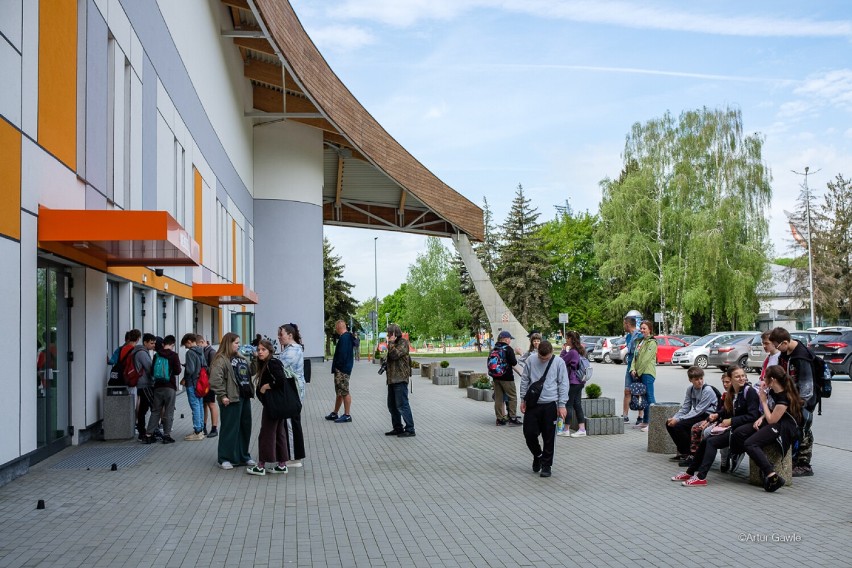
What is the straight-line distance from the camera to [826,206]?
72.4 meters

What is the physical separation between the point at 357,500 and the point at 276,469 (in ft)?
6.74

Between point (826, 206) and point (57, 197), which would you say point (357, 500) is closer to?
point (57, 197)

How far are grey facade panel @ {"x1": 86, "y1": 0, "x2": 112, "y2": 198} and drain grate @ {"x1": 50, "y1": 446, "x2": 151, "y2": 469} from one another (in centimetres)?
394

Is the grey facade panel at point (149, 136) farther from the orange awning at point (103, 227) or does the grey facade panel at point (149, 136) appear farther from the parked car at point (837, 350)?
the parked car at point (837, 350)

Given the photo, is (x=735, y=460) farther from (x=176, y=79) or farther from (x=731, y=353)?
(x=731, y=353)

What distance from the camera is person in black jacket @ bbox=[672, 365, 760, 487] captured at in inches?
355

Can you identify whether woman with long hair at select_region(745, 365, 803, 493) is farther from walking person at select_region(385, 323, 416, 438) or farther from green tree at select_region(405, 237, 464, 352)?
green tree at select_region(405, 237, 464, 352)

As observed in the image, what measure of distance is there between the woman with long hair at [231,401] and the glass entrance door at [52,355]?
2250 mm

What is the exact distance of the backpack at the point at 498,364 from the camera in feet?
46.9

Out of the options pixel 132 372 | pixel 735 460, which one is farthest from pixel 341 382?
pixel 735 460

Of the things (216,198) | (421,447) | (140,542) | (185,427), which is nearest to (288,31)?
(216,198)

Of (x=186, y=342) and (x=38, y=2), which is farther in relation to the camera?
(x=186, y=342)

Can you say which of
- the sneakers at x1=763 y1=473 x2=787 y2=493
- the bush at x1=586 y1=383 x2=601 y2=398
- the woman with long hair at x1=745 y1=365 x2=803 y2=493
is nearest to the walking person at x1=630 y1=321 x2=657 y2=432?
the bush at x1=586 y1=383 x2=601 y2=398

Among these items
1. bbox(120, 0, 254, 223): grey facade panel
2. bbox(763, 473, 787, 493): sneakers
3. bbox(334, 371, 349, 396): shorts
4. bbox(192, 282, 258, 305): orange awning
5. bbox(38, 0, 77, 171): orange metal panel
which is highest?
bbox(120, 0, 254, 223): grey facade panel
